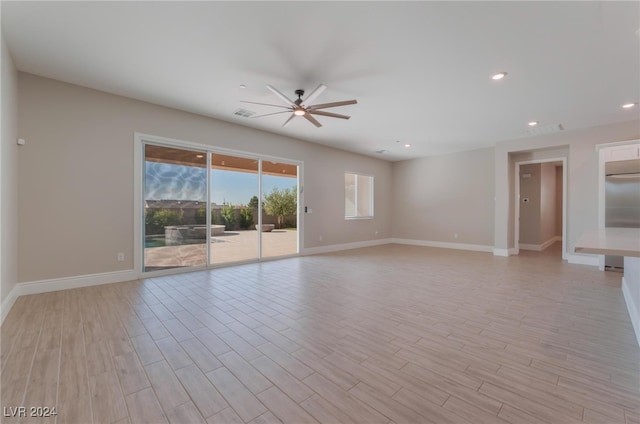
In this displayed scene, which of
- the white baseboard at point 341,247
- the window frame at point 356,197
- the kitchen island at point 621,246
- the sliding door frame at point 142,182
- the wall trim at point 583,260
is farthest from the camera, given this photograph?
the window frame at point 356,197

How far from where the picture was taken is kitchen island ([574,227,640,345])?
1.38m

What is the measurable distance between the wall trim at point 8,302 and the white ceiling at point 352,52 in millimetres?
2787

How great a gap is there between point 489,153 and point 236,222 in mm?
6903

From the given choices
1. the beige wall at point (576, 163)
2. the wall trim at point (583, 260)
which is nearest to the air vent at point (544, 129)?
the beige wall at point (576, 163)

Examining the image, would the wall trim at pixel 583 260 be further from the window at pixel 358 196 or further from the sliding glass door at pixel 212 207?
the sliding glass door at pixel 212 207

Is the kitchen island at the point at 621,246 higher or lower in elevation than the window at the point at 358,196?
lower

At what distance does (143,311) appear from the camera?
9.73ft

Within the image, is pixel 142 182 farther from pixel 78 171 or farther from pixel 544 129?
pixel 544 129

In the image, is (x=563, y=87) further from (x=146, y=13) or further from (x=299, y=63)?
(x=146, y=13)

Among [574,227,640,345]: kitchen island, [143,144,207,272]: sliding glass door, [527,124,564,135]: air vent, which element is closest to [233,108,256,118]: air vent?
[143,144,207,272]: sliding glass door

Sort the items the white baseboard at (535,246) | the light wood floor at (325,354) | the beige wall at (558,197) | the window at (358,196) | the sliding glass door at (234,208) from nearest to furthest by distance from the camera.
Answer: the light wood floor at (325,354) → the sliding glass door at (234,208) → the white baseboard at (535,246) → the window at (358,196) → the beige wall at (558,197)

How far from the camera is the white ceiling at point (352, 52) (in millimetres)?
2363

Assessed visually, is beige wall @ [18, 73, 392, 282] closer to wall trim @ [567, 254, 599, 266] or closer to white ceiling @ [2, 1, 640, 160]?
white ceiling @ [2, 1, 640, 160]

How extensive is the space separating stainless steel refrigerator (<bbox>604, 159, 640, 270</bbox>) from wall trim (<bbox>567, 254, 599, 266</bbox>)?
0.45 meters
